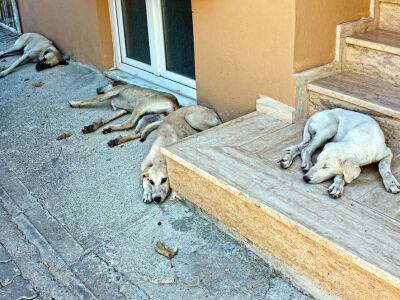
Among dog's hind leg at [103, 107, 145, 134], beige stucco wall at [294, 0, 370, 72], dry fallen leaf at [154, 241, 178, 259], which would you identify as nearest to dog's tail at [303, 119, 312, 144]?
beige stucco wall at [294, 0, 370, 72]

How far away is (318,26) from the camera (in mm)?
3805

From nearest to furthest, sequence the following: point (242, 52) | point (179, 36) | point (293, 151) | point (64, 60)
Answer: point (293, 151), point (242, 52), point (179, 36), point (64, 60)

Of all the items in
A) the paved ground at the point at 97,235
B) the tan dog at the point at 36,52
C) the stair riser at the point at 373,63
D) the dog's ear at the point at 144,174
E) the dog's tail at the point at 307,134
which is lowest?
the paved ground at the point at 97,235

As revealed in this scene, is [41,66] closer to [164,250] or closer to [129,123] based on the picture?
[129,123]

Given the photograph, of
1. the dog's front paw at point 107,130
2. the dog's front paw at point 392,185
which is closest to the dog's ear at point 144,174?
the dog's front paw at point 107,130

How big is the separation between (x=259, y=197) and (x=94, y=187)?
1.46m

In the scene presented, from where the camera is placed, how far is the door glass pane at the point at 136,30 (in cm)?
554

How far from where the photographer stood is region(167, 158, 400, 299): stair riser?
8.22 ft

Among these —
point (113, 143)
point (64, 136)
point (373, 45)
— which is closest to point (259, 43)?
point (373, 45)

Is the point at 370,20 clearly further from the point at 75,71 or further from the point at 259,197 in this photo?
the point at 75,71

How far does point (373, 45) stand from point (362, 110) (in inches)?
21.4

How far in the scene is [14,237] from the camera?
139 inches

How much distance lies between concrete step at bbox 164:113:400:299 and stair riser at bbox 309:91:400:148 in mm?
102

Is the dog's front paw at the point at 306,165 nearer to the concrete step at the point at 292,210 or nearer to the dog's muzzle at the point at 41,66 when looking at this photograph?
the concrete step at the point at 292,210
